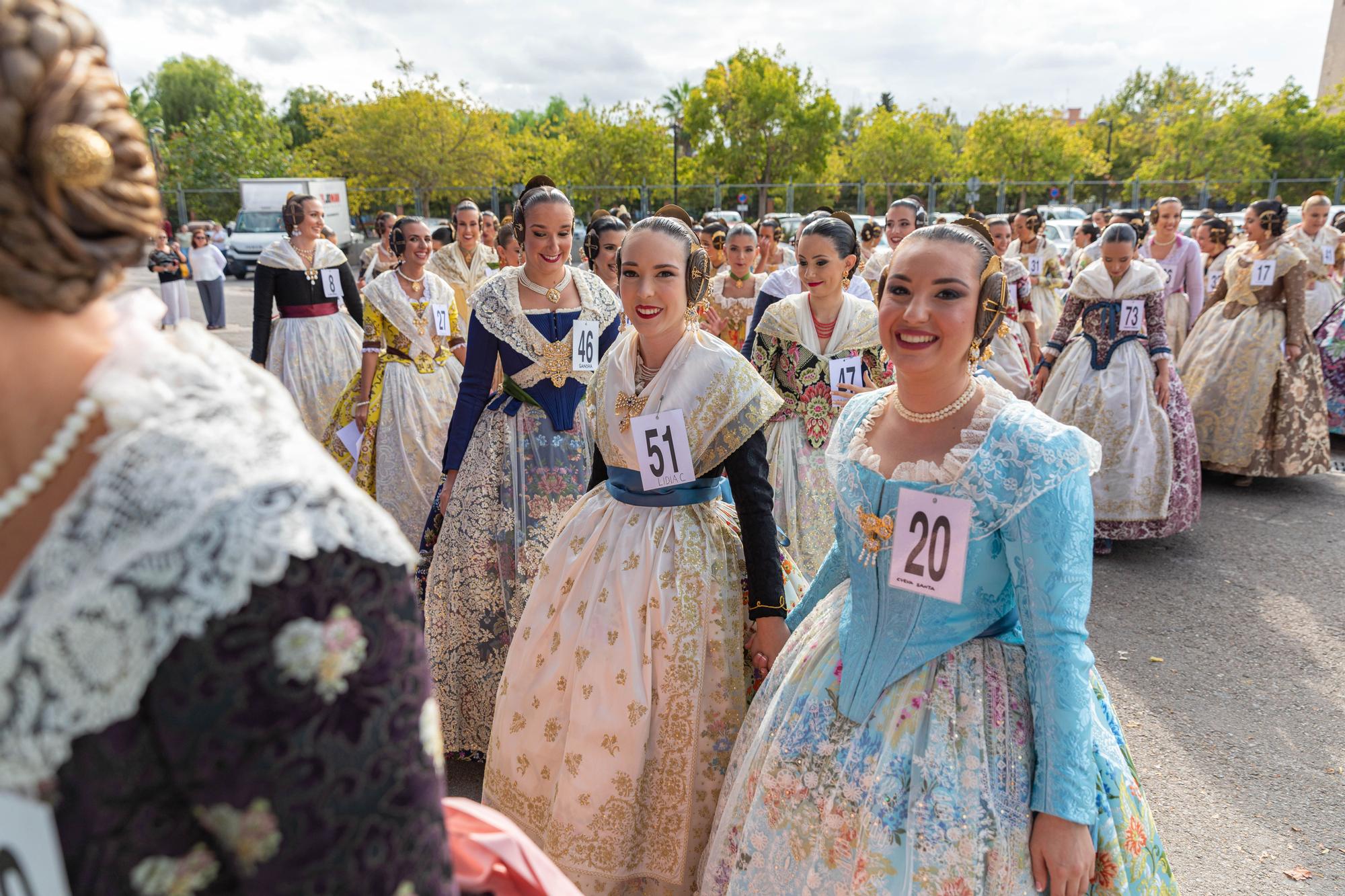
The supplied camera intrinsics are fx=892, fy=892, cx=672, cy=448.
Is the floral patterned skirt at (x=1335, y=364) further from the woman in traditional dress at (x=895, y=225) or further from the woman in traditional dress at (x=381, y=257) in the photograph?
the woman in traditional dress at (x=381, y=257)

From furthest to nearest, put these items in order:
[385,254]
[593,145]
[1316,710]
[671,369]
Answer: [593,145], [385,254], [1316,710], [671,369]

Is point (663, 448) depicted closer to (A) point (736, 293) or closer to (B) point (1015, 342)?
(A) point (736, 293)

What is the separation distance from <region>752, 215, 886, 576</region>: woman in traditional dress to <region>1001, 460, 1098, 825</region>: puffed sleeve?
2551 mm

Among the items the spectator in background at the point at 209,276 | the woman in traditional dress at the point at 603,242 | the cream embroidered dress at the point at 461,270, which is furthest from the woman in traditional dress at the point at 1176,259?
the spectator in background at the point at 209,276

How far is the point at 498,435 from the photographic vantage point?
3682mm

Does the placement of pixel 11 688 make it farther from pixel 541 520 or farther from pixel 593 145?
pixel 593 145

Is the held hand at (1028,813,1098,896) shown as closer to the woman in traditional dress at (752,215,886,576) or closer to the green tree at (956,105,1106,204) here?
the woman in traditional dress at (752,215,886,576)

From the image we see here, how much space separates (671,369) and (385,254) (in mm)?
7081

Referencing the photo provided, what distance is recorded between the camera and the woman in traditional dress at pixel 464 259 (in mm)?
8125

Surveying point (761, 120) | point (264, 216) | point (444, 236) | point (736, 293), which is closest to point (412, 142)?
point (264, 216)

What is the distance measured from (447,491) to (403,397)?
6.28ft

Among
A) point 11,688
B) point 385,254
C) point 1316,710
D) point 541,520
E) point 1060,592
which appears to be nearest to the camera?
point 11,688

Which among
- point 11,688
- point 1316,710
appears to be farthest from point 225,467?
point 1316,710

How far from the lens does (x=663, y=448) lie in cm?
271
